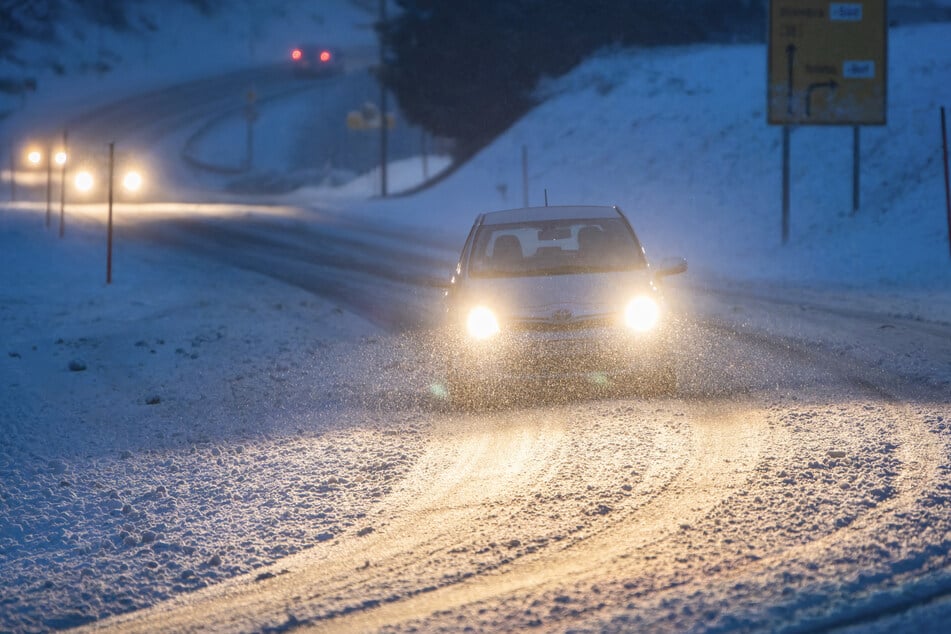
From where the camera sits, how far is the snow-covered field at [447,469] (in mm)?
4859

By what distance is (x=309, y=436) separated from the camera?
27.1 ft

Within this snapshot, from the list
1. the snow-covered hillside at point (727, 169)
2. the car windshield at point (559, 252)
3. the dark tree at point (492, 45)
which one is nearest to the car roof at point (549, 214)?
the car windshield at point (559, 252)

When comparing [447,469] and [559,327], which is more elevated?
[559,327]

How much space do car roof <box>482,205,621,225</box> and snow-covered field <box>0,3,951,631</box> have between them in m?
1.55

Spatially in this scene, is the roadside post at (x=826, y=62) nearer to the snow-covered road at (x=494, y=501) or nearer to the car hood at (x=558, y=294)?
the snow-covered road at (x=494, y=501)

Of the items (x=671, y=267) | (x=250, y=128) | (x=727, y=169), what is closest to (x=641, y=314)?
(x=671, y=267)

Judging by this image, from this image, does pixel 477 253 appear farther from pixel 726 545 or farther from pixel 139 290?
pixel 139 290

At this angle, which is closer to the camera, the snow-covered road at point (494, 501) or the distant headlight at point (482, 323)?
the snow-covered road at point (494, 501)

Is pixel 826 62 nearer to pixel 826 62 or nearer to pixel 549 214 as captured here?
pixel 826 62

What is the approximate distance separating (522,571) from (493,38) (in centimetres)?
3619

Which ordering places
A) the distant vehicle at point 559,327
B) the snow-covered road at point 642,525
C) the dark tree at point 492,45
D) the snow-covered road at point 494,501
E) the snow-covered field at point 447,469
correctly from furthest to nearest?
the dark tree at point 492,45 < the distant vehicle at point 559,327 < the snow-covered field at point 447,469 < the snow-covered road at point 494,501 < the snow-covered road at point 642,525

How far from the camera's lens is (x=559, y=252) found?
32.7ft

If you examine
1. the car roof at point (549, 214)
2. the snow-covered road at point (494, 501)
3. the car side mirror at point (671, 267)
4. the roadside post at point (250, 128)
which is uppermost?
the roadside post at point (250, 128)

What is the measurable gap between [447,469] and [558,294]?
232 cm
